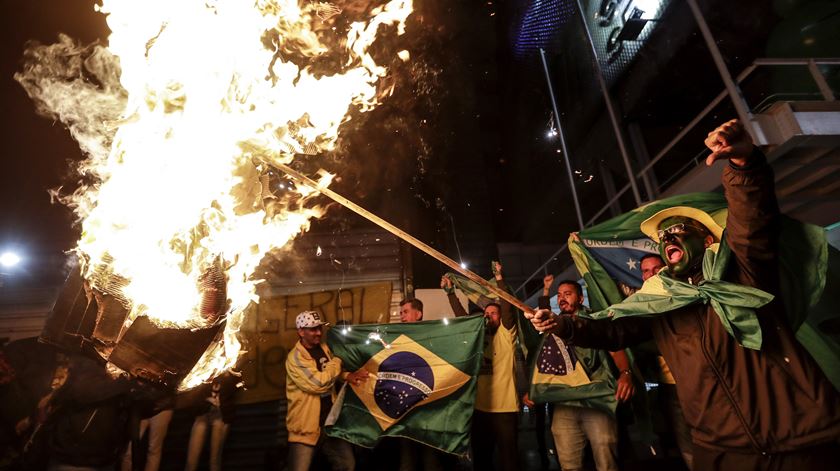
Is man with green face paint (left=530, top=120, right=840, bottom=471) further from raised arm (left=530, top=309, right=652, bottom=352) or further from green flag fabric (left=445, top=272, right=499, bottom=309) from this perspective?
green flag fabric (left=445, top=272, right=499, bottom=309)

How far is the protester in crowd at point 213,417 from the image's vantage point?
5.81m

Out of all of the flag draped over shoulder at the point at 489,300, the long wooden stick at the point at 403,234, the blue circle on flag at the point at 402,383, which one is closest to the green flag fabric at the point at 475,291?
the flag draped over shoulder at the point at 489,300

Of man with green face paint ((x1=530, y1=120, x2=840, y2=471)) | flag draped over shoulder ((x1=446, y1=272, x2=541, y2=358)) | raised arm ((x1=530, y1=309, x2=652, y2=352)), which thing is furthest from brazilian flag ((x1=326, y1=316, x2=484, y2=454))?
man with green face paint ((x1=530, y1=120, x2=840, y2=471))

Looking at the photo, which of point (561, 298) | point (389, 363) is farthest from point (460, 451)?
point (561, 298)

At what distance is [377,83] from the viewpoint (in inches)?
215

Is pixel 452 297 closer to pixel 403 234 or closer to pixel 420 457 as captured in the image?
pixel 420 457

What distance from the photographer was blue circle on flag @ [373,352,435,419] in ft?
17.2

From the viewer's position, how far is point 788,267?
2672 millimetres

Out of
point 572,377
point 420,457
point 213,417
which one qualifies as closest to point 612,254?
point 572,377

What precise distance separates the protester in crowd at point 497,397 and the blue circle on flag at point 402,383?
2.49 feet

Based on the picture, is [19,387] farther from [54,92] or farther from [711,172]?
[711,172]

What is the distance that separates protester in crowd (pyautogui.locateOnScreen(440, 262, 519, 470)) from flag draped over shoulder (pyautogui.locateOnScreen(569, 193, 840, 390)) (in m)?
1.26

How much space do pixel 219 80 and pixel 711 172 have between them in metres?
7.23

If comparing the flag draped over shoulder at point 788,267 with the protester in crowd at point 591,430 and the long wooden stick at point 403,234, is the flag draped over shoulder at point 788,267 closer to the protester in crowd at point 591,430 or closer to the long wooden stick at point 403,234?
the protester in crowd at point 591,430
